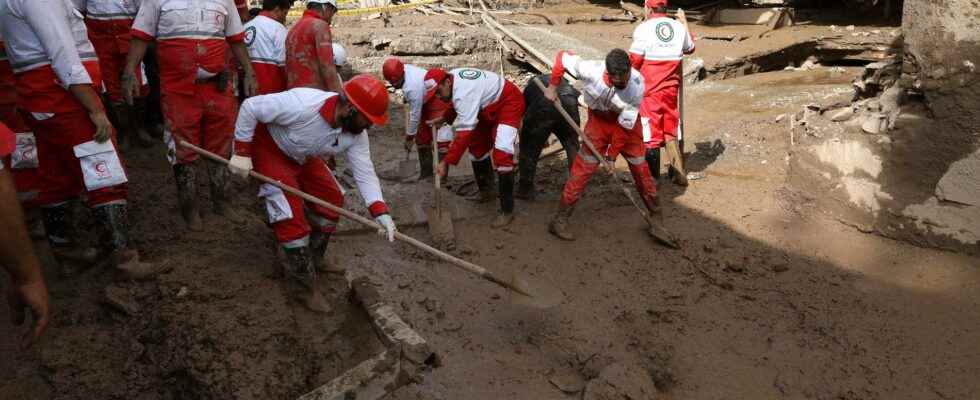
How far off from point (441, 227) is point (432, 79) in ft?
3.91

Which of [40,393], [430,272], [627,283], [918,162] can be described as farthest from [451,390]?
[918,162]

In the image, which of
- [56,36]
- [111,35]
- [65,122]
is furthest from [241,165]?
[111,35]

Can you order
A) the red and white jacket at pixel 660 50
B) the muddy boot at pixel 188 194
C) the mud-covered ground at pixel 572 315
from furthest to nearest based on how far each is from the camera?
1. the red and white jacket at pixel 660 50
2. the muddy boot at pixel 188 194
3. the mud-covered ground at pixel 572 315

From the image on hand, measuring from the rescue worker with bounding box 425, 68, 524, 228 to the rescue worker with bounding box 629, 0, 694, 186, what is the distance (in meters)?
1.15

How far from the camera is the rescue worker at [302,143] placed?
3516mm

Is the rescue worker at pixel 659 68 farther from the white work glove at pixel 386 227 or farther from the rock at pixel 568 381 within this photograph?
the white work glove at pixel 386 227

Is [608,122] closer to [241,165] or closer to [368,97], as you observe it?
[368,97]

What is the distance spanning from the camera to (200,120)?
4129 mm

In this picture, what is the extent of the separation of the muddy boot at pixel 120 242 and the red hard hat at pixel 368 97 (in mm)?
1346

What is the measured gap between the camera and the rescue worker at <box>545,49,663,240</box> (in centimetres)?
479

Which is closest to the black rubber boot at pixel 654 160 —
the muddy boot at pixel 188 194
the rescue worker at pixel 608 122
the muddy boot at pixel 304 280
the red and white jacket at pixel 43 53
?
the rescue worker at pixel 608 122

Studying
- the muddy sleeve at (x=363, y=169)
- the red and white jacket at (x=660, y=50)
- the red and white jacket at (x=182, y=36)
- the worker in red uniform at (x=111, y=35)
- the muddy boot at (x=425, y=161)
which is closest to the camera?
the muddy sleeve at (x=363, y=169)

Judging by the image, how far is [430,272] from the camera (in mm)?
4742

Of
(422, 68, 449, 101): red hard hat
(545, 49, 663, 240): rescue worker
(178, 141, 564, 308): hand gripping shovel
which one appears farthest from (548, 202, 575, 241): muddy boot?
(422, 68, 449, 101): red hard hat
